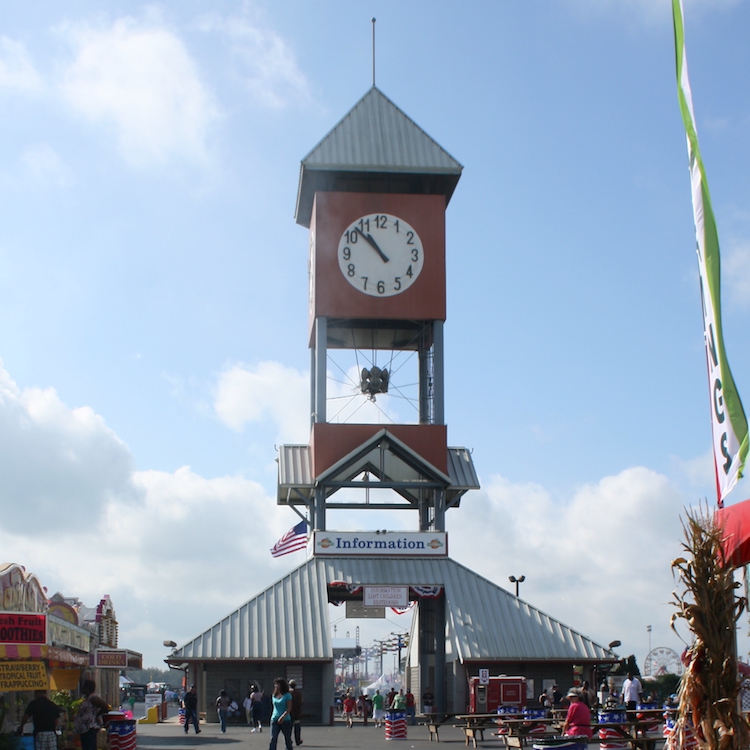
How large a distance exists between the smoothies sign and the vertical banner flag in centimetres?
1399

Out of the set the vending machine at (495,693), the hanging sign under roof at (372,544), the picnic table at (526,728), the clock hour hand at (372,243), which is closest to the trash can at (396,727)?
the picnic table at (526,728)

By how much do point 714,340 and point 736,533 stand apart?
184 centimetres

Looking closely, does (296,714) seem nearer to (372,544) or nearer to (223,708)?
(223,708)

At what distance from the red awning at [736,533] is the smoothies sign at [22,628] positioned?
46.0 feet

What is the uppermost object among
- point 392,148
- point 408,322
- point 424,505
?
point 392,148

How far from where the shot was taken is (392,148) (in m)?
45.9

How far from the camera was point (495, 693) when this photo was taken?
37.1 m

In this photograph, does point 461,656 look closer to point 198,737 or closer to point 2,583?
point 198,737

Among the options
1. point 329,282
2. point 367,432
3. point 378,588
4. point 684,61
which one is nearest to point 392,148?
point 329,282

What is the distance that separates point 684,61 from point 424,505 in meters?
35.7

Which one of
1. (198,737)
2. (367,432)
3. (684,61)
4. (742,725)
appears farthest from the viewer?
(367,432)

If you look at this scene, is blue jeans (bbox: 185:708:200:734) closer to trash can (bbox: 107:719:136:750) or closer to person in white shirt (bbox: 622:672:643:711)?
trash can (bbox: 107:719:136:750)

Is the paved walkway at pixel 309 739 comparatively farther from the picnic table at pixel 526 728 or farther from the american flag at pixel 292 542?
the american flag at pixel 292 542

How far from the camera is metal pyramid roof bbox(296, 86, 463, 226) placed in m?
45.1
